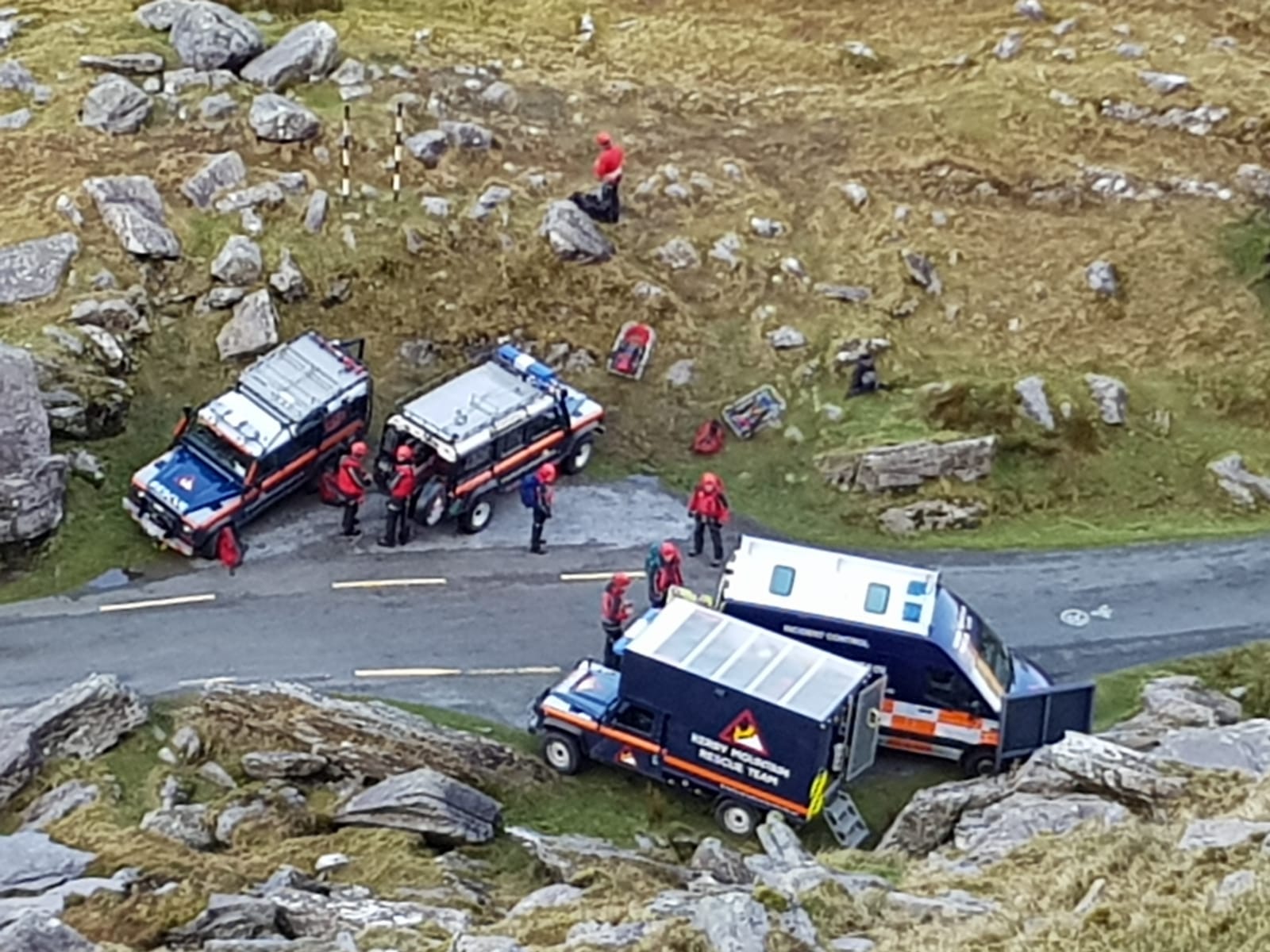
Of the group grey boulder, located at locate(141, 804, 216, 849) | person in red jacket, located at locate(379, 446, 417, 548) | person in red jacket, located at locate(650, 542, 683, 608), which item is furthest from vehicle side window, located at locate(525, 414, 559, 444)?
grey boulder, located at locate(141, 804, 216, 849)

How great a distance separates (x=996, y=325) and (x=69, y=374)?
1668 cm

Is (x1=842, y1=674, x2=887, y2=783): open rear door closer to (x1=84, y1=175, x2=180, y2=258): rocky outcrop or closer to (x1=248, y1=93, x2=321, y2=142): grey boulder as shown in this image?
(x1=84, y1=175, x2=180, y2=258): rocky outcrop

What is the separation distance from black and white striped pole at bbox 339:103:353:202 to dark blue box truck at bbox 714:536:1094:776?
45.5ft

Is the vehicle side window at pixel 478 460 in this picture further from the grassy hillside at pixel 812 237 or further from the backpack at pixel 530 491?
the grassy hillside at pixel 812 237

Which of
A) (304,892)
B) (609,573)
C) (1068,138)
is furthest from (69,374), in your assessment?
(1068,138)

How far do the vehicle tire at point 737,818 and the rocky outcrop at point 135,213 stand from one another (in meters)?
15.9

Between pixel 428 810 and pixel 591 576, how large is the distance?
6946mm

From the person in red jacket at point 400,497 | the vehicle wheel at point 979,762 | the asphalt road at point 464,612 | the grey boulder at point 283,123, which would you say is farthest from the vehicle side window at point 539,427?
the grey boulder at point 283,123

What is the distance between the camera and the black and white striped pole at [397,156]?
1419 inches

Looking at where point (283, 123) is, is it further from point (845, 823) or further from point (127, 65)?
point (845, 823)

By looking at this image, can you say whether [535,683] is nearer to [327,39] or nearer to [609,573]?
[609,573]

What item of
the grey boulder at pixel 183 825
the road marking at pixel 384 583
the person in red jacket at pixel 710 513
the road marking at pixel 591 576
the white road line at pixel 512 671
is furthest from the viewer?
the road marking at pixel 591 576

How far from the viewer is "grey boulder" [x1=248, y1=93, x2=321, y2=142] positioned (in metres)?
36.5

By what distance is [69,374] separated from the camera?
3169cm
